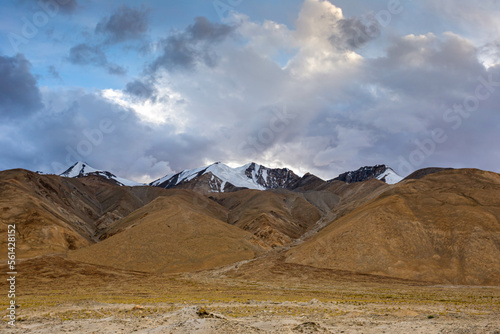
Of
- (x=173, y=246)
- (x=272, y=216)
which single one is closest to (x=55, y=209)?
(x=173, y=246)

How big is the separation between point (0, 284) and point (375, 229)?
6353 cm

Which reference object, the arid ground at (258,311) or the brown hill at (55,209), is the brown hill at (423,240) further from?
the brown hill at (55,209)

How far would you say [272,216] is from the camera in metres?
144

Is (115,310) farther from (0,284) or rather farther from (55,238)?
(55,238)

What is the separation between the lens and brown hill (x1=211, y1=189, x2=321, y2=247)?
12444cm

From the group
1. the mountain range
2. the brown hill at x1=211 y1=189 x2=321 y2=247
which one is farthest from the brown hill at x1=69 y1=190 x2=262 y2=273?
the brown hill at x1=211 y1=189 x2=321 y2=247

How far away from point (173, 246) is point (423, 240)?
53.5 metres

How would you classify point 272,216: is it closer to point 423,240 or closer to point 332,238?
point 332,238

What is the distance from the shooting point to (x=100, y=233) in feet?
424

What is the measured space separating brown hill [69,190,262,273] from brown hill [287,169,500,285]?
1834 cm

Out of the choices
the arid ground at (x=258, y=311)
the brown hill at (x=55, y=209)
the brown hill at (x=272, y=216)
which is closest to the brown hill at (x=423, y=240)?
the arid ground at (x=258, y=311)

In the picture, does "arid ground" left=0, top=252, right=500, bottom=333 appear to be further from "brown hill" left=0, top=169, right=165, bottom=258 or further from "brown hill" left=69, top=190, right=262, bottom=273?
"brown hill" left=0, top=169, right=165, bottom=258

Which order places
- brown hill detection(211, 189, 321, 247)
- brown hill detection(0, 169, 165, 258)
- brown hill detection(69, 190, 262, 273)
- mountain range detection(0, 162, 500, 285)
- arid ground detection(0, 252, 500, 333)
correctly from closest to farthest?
1. arid ground detection(0, 252, 500, 333)
2. mountain range detection(0, 162, 500, 285)
3. brown hill detection(69, 190, 262, 273)
4. brown hill detection(0, 169, 165, 258)
5. brown hill detection(211, 189, 321, 247)

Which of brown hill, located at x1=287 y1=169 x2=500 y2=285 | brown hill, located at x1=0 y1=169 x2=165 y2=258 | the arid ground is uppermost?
brown hill, located at x1=0 y1=169 x2=165 y2=258
